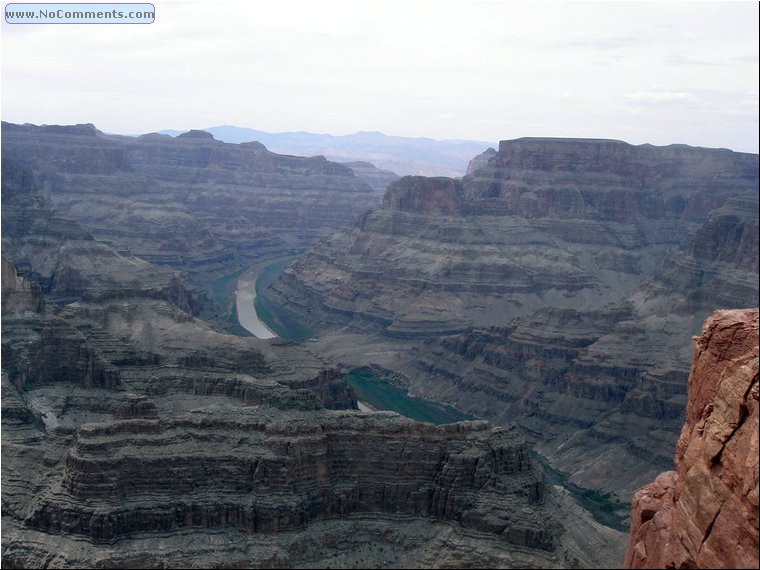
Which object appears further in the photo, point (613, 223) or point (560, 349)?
point (613, 223)

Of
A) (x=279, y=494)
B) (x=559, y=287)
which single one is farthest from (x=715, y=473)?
(x=559, y=287)

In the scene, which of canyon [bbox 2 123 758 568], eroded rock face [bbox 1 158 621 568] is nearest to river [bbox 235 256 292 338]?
canyon [bbox 2 123 758 568]

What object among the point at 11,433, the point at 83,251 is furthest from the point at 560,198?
the point at 11,433

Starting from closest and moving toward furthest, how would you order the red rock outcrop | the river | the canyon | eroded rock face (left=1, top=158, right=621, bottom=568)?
the red rock outcrop → eroded rock face (left=1, top=158, right=621, bottom=568) → the canyon → the river

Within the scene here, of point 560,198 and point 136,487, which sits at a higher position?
point 560,198

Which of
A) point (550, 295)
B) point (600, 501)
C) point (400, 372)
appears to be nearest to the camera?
point (600, 501)

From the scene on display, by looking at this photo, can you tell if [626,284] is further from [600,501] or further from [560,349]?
[600,501]

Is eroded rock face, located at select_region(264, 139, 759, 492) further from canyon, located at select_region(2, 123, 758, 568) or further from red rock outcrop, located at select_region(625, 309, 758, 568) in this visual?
red rock outcrop, located at select_region(625, 309, 758, 568)
